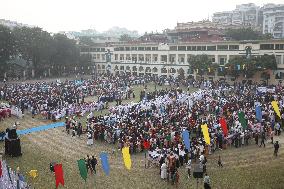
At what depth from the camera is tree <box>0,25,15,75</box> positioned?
51781mm

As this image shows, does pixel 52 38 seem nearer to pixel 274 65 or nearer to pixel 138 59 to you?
pixel 138 59

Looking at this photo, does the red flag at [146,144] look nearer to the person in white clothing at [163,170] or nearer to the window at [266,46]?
the person in white clothing at [163,170]

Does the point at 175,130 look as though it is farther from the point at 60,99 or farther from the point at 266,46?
the point at 266,46

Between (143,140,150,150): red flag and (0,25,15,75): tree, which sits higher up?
(0,25,15,75): tree

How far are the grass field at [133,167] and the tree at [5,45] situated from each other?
34152 mm

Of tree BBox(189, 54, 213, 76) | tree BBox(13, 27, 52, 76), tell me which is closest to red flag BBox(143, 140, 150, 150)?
tree BBox(189, 54, 213, 76)

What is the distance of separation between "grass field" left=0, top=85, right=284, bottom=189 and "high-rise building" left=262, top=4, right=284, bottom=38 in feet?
273

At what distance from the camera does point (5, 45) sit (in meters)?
52.3

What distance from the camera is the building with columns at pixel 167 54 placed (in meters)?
46.9

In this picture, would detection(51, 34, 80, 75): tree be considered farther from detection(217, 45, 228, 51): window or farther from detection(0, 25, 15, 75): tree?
detection(217, 45, 228, 51): window

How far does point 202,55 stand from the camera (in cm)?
5128

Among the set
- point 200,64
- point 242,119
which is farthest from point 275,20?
point 242,119

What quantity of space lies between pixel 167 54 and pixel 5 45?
2790 cm

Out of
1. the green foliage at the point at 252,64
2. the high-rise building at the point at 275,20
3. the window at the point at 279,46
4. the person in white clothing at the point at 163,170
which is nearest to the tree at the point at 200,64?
the green foliage at the point at 252,64
